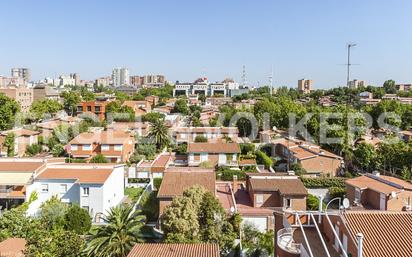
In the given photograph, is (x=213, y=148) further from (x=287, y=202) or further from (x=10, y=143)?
(x=10, y=143)

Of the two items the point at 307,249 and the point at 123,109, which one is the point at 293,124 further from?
the point at 307,249

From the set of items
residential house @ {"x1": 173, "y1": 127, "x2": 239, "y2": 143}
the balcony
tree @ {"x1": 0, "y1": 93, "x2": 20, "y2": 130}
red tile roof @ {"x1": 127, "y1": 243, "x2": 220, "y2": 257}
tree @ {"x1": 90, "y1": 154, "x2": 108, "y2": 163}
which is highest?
tree @ {"x1": 0, "y1": 93, "x2": 20, "y2": 130}

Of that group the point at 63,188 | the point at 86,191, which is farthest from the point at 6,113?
the point at 86,191

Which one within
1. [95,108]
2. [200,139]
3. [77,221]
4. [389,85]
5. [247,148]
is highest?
[389,85]

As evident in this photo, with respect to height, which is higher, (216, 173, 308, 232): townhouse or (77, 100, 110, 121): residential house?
(77, 100, 110, 121): residential house

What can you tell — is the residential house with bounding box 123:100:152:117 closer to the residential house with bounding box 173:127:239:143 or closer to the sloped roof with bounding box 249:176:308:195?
the residential house with bounding box 173:127:239:143

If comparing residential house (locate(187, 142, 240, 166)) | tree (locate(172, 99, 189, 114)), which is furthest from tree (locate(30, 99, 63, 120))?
residential house (locate(187, 142, 240, 166))
